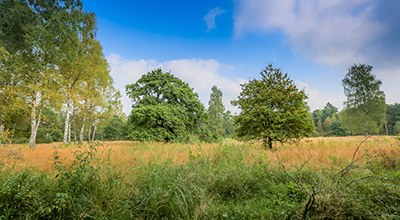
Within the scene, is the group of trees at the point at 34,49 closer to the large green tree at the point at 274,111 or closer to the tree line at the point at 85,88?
the tree line at the point at 85,88

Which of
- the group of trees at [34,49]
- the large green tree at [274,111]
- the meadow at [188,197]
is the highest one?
the group of trees at [34,49]

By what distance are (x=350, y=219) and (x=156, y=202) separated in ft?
9.67

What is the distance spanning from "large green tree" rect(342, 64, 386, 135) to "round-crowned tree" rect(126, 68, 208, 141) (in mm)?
24143

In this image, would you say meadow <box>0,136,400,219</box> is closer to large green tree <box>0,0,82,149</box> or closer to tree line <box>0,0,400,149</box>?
tree line <box>0,0,400,149</box>

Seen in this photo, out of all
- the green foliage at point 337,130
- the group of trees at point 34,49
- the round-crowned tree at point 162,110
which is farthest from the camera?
the green foliage at point 337,130

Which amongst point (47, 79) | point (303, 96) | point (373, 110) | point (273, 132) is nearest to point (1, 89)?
point (47, 79)

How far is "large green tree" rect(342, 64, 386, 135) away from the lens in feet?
75.4

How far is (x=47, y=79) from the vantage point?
10805mm

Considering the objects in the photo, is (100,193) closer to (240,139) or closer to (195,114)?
(240,139)

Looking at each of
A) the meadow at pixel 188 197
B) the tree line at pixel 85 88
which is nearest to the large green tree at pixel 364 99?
the tree line at pixel 85 88

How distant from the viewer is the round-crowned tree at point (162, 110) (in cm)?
1305

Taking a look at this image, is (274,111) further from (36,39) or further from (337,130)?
(337,130)

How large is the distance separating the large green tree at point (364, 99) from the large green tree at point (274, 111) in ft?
77.5

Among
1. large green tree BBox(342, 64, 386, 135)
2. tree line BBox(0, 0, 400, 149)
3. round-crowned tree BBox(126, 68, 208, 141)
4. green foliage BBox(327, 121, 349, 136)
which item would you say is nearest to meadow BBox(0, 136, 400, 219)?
tree line BBox(0, 0, 400, 149)
